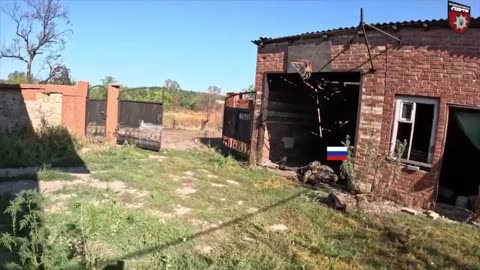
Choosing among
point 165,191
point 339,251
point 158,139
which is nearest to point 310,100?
point 158,139

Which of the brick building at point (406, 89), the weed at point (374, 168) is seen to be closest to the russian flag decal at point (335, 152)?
the weed at point (374, 168)

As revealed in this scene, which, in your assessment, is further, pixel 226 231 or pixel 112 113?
pixel 112 113

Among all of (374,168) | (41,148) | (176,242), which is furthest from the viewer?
(41,148)

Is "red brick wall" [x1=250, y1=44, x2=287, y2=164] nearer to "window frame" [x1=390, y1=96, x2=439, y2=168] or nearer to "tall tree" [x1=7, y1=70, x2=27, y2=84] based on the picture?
"window frame" [x1=390, y1=96, x2=439, y2=168]

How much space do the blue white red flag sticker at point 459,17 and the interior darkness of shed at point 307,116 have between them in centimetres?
463

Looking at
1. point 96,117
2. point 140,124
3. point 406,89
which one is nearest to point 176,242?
point 406,89

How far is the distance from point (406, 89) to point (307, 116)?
5.55m

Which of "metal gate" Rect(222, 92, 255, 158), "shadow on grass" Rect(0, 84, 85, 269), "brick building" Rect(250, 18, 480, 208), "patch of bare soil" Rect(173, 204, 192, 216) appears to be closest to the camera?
"patch of bare soil" Rect(173, 204, 192, 216)

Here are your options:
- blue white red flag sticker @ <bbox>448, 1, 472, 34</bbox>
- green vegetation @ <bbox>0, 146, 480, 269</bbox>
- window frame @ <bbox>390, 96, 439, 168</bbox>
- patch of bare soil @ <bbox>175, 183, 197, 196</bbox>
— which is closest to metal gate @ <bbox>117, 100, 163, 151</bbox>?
green vegetation @ <bbox>0, 146, 480, 269</bbox>

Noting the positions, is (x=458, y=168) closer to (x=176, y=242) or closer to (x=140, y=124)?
(x=176, y=242)

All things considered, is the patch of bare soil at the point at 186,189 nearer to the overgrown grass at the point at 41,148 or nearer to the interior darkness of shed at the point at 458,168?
the overgrown grass at the point at 41,148

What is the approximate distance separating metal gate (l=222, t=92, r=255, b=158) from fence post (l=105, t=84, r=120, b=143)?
13.7 ft

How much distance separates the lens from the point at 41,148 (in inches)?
505

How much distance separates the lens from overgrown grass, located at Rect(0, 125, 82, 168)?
1162 cm
